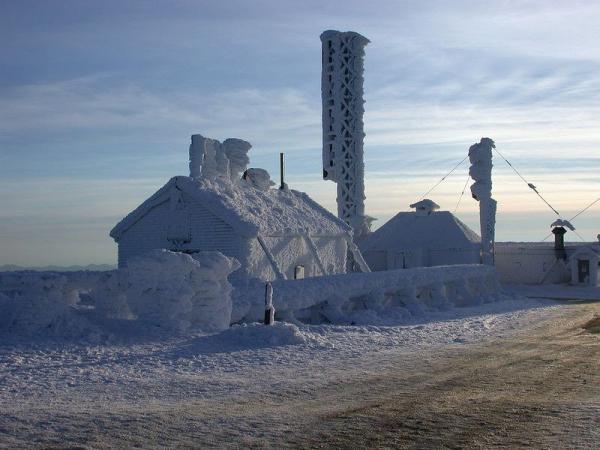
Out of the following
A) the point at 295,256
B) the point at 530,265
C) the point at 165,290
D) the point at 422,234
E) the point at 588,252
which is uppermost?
the point at 422,234

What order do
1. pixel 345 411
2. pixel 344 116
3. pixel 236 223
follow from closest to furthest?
pixel 345 411, pixel 236 223, pixel 344 116

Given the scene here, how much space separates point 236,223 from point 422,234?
73.1ft

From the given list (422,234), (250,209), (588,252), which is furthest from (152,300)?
(588,252)

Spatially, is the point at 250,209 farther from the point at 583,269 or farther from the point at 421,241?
the point at 583,269

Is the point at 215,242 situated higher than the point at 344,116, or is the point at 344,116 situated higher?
the point at 344,116

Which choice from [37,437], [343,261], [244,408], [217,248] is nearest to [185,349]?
[244,408]

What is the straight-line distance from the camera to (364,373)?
522 inches

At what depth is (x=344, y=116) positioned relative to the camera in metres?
47.3

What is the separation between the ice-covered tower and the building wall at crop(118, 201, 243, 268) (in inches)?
809

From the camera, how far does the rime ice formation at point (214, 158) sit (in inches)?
1216

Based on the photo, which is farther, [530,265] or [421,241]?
[530,265]

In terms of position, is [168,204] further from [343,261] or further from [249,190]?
[343,261]

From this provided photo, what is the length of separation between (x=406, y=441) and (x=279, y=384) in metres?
4.04

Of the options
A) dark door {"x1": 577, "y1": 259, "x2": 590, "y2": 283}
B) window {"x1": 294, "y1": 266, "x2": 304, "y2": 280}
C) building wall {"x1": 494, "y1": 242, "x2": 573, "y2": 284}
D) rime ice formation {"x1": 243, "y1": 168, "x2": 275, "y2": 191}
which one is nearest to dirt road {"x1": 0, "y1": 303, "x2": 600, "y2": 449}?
window {"x1": 294, "y1": 266, "x2": 304, "y2": 280}
